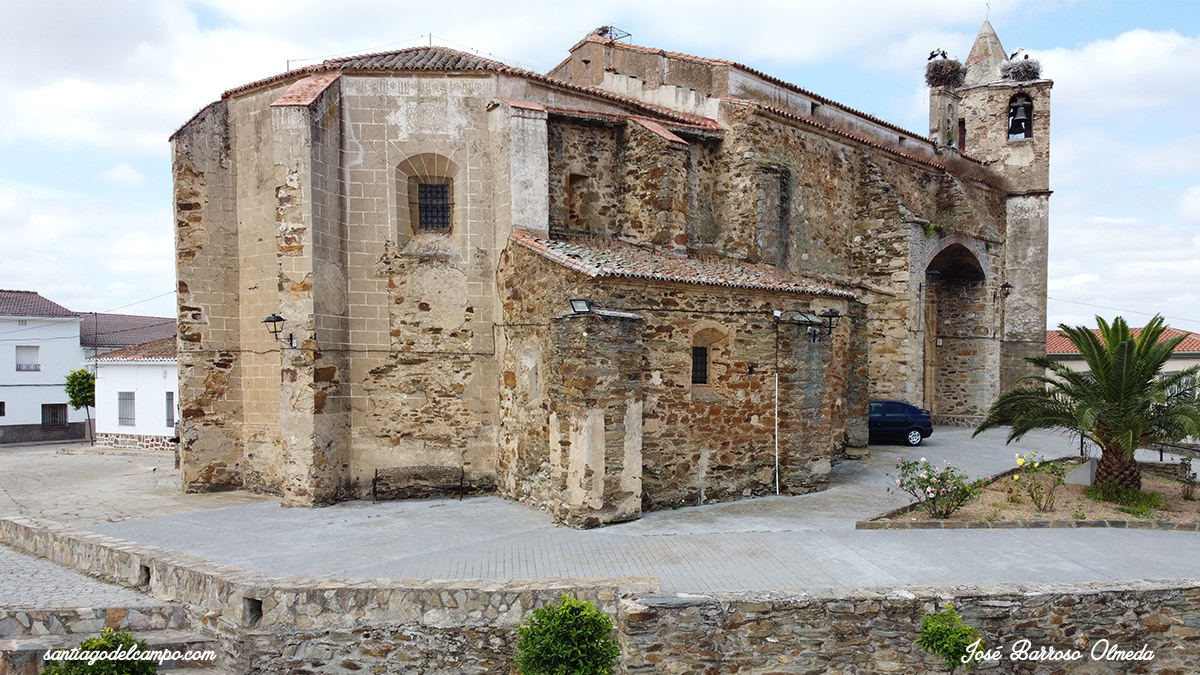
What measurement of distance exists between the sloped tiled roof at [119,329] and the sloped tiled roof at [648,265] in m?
26.6

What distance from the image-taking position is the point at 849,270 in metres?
20.9

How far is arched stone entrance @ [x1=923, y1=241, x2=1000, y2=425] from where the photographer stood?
23922mm

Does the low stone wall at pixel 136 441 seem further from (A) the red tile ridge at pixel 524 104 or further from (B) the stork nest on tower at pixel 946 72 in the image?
(B) the stork nest on tower at pixel 946 72

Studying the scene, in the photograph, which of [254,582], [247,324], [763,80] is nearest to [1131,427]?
[763,80]

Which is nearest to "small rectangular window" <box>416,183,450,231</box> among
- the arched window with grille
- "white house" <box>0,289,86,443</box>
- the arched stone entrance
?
the arched window with grille

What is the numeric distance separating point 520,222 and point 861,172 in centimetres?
1197

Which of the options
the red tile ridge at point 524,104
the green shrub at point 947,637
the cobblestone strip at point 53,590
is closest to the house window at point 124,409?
the cobblestone strip at point 53,590

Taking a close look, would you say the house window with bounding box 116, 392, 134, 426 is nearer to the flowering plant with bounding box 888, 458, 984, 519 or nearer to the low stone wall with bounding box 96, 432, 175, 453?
A: the low stone wall with bounding box 96, 432, 175, 453

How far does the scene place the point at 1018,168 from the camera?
27.0m

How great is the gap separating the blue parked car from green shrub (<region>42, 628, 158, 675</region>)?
676 inches

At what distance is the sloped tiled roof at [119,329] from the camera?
33688 millimetres

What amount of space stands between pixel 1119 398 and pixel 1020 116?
18637 mm

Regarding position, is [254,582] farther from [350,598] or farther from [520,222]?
[520,222]

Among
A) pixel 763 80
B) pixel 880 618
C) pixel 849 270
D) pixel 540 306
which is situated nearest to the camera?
pixel 880 618
